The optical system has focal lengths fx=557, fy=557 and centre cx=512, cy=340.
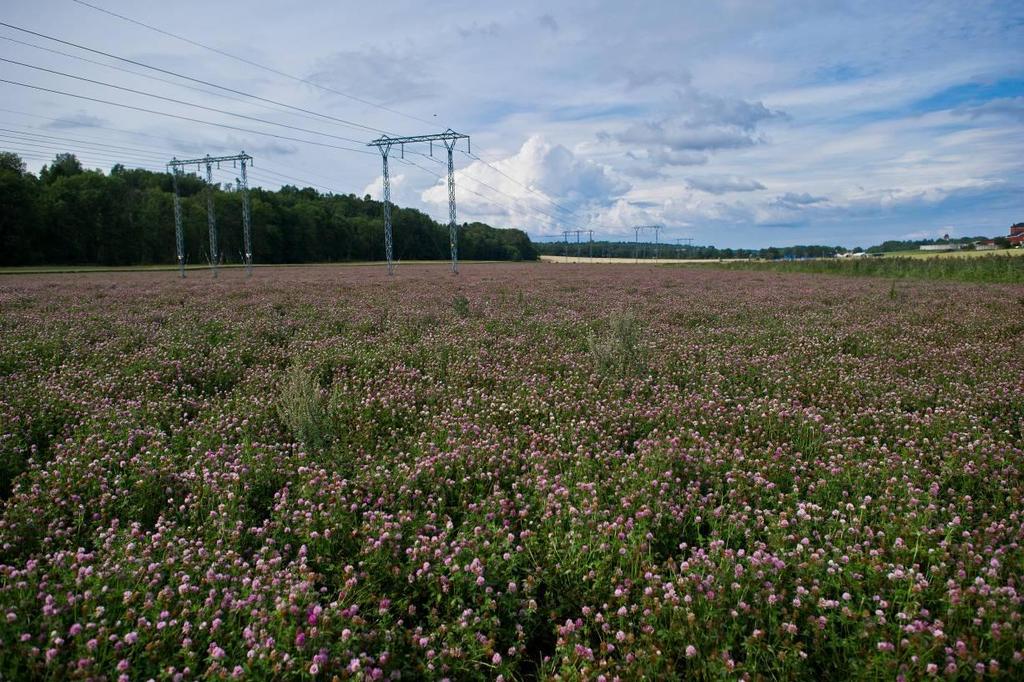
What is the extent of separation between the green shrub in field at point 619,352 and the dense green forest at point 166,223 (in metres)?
85.0

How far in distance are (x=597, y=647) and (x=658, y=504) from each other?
129 cm

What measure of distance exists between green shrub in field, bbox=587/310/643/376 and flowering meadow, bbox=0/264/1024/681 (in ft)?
0.34

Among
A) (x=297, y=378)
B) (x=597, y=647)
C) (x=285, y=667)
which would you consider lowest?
(x=597, y=647)

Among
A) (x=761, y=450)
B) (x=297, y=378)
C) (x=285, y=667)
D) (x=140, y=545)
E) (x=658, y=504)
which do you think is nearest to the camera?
(x=285, y=667)

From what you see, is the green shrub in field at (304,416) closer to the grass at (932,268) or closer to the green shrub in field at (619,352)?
the green shrub in field at (619,352)

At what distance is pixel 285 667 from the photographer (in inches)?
104

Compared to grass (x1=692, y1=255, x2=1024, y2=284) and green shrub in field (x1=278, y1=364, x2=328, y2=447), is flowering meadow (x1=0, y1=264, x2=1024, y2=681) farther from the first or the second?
grass (x1=692, y1=255, x2=1024, y2=284)

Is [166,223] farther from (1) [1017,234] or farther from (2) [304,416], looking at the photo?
(1) [1017,234]

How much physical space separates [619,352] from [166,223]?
102 metres

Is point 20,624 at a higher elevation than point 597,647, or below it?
higher

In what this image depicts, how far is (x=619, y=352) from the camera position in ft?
30.3

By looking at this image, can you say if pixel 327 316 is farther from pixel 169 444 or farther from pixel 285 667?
pixel 285 667

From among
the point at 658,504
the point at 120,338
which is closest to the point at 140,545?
the point at 658,504

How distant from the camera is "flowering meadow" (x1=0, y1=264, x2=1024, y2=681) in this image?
283cm
